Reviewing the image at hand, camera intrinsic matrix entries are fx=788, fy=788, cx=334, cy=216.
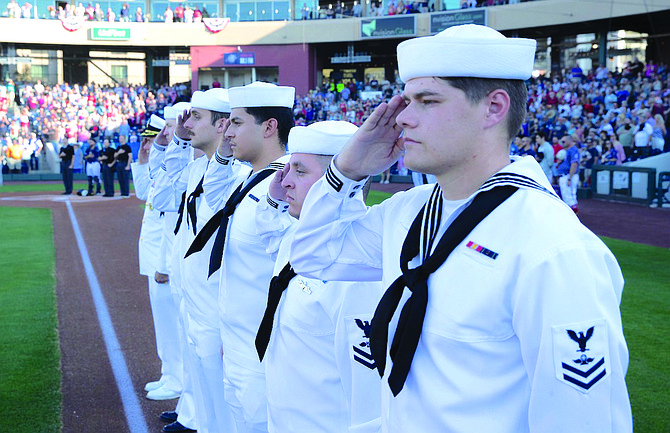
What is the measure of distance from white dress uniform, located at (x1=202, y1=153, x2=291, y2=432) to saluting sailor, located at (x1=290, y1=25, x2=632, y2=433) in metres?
1.71

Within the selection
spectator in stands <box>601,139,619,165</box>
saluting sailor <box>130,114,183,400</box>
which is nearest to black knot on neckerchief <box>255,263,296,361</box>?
saluting sailor <box>130,114,183,400</box>

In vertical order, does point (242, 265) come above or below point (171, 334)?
above

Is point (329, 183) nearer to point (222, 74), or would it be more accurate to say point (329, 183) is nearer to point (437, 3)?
point (437, 3)

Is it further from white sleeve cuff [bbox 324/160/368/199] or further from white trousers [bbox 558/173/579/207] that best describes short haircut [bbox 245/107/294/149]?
white trousers [bbox 558/173/579/207]

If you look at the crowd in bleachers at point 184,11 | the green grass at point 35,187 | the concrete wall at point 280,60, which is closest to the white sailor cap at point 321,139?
the green grass at point 35,187

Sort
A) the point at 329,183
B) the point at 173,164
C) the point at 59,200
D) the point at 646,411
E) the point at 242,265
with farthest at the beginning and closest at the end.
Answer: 1. the point at 59,200
2. the point at 173,164
3. the point at 646,411
4. the point at 242,265
5. the point at 329,183

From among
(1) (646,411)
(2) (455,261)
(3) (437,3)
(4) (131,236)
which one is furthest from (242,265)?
(3) (437,3)

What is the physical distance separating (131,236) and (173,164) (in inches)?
436

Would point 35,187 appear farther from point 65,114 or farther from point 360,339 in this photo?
point 360,339

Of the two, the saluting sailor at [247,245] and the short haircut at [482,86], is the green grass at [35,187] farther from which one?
the short haircut at [482,86]

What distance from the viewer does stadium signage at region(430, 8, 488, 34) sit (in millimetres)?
45281

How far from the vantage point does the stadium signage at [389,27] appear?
48.4 metres

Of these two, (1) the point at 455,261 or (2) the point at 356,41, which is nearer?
(1) the point at 455,261

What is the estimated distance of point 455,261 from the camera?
6.86 ft
